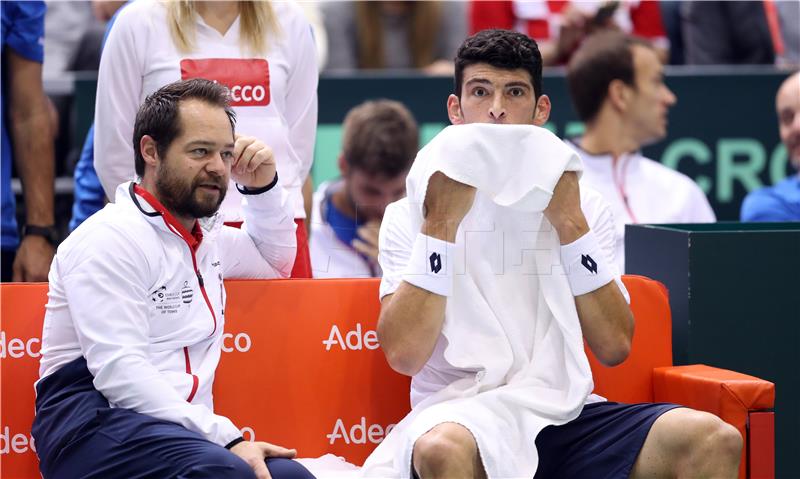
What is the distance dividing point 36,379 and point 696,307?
221 cm

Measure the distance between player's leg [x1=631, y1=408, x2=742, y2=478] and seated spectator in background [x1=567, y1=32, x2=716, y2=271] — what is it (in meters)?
2.55

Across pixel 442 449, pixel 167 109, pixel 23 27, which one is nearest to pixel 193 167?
pixel 167 109

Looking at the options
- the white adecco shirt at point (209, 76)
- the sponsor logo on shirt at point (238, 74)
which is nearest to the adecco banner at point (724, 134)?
the white adecco shirt at point (209, 76)

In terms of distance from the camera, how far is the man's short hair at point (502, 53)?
12.3 feet

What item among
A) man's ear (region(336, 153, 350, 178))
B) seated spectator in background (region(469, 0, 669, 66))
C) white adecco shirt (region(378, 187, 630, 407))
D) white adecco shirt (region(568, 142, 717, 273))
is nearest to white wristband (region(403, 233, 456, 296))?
white adecco shirt (region(378, 187, 630, 407))

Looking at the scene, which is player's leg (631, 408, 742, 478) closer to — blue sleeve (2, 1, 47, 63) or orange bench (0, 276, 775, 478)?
orange bench (0, 276, 775, 478)

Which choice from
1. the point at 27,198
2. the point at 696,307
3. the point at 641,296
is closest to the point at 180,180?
the point at 27,198

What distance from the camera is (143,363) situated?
331 cm

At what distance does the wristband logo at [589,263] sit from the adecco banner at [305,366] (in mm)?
787

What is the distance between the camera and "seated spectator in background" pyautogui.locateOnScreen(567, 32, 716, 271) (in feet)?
19.5

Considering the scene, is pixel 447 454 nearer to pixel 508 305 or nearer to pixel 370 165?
pixel 508 305

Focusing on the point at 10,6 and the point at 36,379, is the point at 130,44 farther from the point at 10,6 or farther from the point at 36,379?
the point at 36,379

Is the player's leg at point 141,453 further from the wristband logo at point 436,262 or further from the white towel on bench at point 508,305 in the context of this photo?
the wristband logo at point 436,262

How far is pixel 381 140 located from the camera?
5.66 metres
